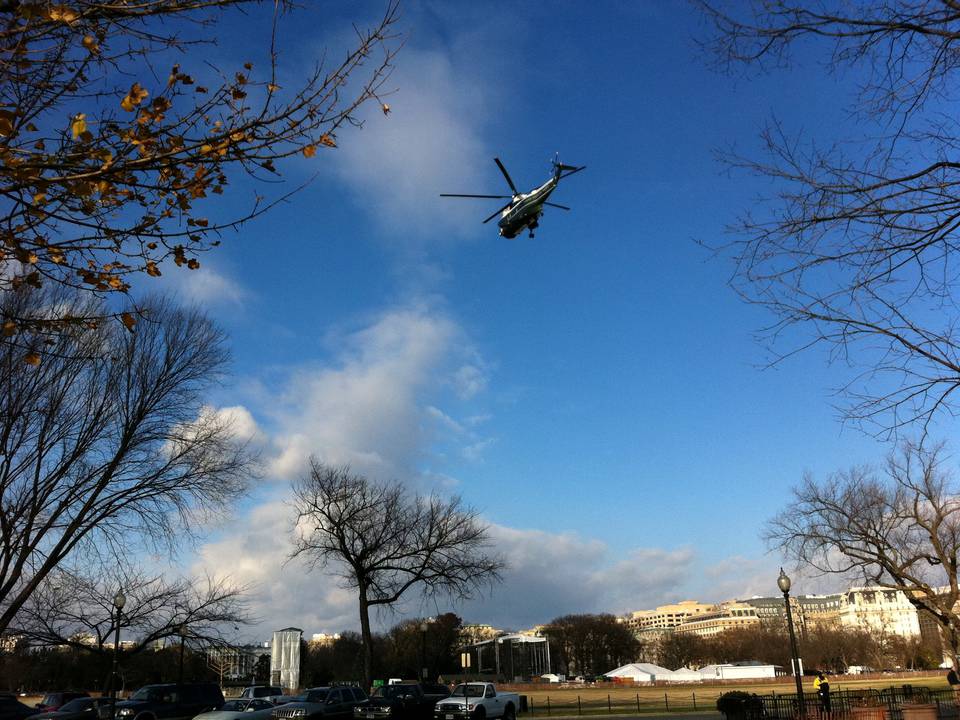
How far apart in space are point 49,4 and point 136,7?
0.57m

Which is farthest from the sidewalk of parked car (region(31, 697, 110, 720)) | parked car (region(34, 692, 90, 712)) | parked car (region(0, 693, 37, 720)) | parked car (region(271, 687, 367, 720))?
parked car (region(0, 693, 37, 720))

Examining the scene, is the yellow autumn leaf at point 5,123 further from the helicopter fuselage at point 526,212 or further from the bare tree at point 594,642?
the bare tree at point 594,642

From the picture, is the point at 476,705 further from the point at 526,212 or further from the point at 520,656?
the point at 520,656

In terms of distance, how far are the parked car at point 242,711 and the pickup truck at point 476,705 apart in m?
6.86

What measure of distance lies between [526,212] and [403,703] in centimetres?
2164

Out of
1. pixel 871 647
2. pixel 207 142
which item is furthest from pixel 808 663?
pixel 207 142

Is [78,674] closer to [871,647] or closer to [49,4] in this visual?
[49,4]

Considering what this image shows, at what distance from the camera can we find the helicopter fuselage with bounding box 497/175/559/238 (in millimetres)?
29156

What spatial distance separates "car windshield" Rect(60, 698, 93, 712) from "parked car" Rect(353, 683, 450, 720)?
10.8 m

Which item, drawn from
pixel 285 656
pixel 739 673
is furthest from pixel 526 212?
pixel 739 673

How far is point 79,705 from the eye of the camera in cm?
2934

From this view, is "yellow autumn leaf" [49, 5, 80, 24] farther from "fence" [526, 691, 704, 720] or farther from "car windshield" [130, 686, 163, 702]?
"fence" [526, 691, 704, 720]

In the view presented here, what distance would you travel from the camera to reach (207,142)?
579 cm

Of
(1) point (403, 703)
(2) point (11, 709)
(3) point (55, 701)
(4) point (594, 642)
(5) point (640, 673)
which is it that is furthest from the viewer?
(4) point (594, 642)
